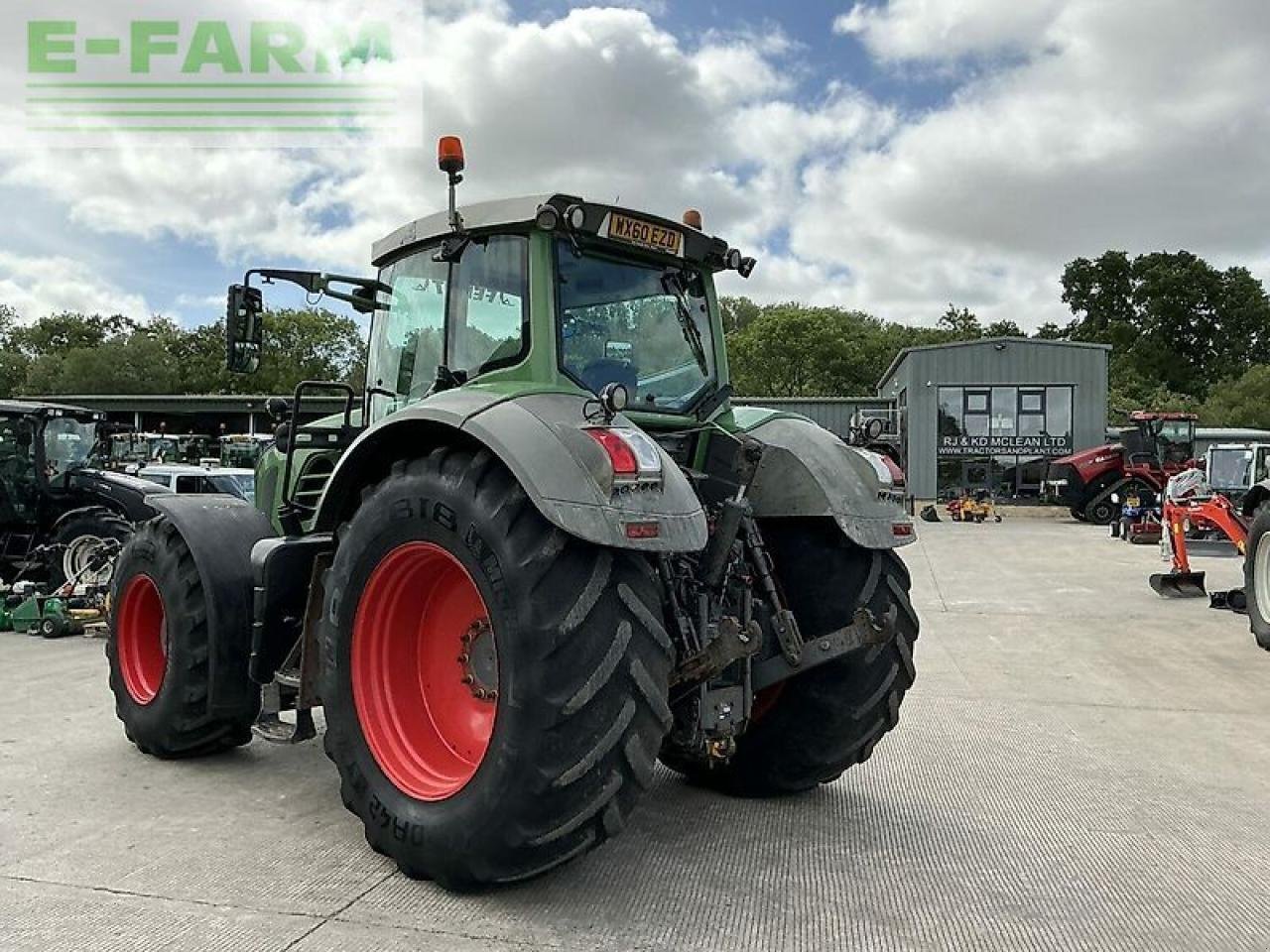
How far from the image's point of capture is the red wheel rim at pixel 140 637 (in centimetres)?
501

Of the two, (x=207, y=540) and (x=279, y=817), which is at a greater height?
(x=207, y=540)

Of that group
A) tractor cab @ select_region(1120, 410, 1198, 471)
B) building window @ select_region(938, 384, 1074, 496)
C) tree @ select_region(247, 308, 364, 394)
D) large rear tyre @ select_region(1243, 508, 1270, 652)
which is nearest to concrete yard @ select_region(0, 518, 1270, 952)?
large rear tyre @ select_region(1243, 508, 1270, 652)

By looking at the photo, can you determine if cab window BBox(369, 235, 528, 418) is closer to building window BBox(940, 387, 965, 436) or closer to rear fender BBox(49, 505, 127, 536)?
rear fender BBox(49, 505, 127, 536)

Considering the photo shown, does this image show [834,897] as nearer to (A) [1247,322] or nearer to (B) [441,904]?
(B) [441,904]

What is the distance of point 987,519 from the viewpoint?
2467 centimetres

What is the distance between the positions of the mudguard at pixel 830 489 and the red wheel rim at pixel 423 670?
49.3 inches

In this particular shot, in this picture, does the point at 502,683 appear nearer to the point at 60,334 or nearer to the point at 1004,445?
the point at 1004,445

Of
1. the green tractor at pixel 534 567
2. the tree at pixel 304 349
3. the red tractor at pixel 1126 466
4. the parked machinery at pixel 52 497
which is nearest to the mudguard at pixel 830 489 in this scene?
the green tractor at pixel 534 567

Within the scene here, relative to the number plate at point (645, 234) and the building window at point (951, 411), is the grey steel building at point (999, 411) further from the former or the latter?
the number plate at point (645, 234)

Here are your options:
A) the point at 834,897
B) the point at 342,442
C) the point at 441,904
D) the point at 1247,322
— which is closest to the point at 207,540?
the point at 342,442

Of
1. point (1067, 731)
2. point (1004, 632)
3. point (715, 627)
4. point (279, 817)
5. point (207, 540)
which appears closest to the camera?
point (715, 627)

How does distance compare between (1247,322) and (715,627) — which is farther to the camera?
(1247,322)

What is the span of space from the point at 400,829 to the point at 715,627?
4.01ft

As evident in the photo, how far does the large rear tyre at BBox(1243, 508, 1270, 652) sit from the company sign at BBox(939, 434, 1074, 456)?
19.7 metres
